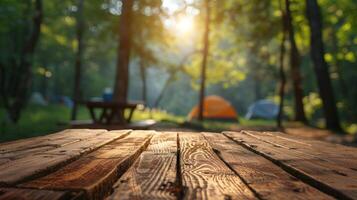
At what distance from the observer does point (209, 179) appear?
5.88 ft

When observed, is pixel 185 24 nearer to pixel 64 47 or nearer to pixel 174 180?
pixel 64 47

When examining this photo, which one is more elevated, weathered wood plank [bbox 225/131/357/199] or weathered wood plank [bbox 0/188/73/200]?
weathered wood plank [bbox 225/131/357/199]

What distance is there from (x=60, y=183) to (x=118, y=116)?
395 inches

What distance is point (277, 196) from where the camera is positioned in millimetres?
1492

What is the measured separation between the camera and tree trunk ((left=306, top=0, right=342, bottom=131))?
12906 mm

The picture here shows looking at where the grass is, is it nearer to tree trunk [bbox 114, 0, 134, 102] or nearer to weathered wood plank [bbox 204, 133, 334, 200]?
tree trunk [bbox 114, 0, 134, 102]

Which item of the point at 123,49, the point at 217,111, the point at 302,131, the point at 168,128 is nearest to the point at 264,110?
the point at 217,111

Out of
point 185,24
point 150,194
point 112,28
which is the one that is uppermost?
point 185,24

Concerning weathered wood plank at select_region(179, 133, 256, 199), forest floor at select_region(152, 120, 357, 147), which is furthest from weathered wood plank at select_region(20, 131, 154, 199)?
forest floor at select_region(152, 120, 357, 147)

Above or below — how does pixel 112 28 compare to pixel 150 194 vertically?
above

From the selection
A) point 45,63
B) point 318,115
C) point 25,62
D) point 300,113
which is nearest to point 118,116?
point 25,62

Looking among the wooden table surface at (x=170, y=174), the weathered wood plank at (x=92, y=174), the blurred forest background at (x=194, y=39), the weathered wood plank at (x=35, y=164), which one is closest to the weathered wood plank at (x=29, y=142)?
the wooden table surface at (x=170, y=174)

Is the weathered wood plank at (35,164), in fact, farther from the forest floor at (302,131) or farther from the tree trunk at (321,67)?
the tree trunk at (321,67)

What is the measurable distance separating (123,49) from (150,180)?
460 inches
